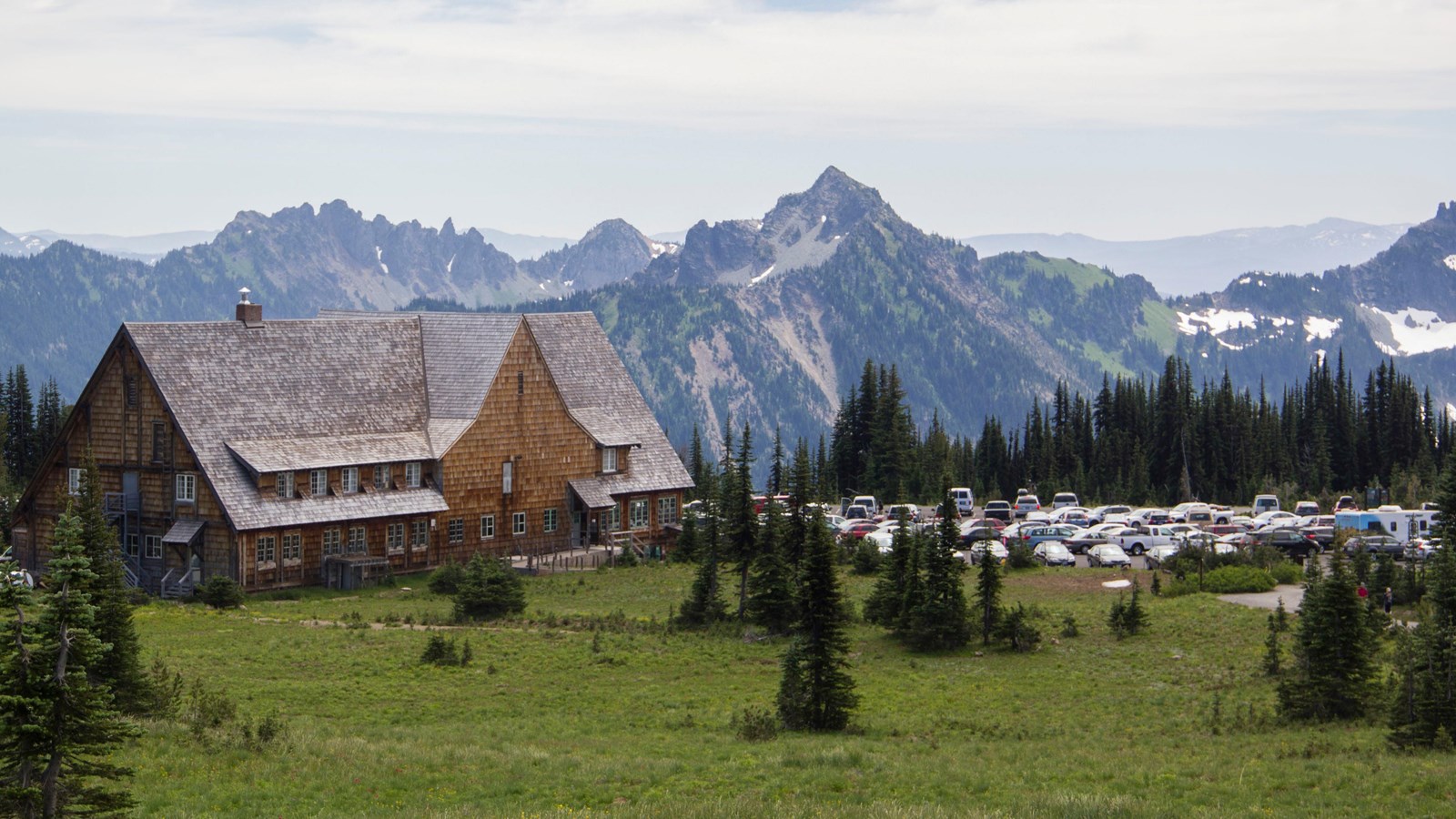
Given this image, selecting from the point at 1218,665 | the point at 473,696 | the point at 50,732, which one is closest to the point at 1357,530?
the point at 1218,665

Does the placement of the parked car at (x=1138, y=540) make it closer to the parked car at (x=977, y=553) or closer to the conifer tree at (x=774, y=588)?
the parked car at (x=977, y=553)

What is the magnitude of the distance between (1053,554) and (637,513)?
73.8ft

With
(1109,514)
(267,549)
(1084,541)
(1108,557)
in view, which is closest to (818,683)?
(267,549)

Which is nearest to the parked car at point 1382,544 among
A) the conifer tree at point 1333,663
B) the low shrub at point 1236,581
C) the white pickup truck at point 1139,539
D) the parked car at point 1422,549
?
→ the parked car at point 1422,549

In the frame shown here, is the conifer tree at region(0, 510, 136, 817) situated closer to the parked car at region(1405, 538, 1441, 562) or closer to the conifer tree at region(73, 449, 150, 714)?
the conifer tree at region(73, 449, 150, 714)

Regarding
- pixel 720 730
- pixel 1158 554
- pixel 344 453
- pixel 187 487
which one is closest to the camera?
pixel 720 730

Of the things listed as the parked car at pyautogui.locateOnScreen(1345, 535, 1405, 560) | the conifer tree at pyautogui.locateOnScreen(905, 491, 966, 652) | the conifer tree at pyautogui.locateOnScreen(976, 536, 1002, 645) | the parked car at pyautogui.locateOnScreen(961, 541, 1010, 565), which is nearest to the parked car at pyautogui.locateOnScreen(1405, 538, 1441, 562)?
the parked car at pyautogui.locateOnScreen(1345, 535, 1405, 560)

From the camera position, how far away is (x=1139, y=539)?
249 feet

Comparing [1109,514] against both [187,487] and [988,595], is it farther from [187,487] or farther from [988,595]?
[187,487]

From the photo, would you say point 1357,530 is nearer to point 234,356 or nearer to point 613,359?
point 613,359

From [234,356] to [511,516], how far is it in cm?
1533

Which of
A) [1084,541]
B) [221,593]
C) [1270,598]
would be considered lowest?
[1270,598]

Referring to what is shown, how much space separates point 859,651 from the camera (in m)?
48.8

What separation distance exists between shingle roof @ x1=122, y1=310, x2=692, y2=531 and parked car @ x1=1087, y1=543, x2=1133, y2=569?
2322 centimetres
